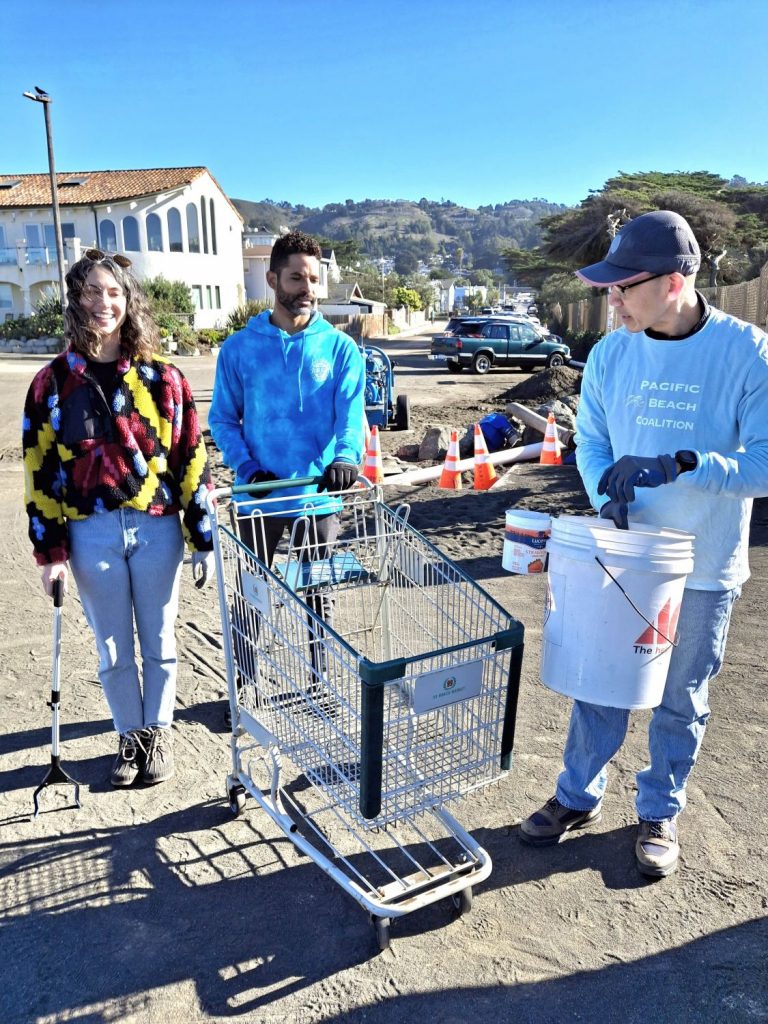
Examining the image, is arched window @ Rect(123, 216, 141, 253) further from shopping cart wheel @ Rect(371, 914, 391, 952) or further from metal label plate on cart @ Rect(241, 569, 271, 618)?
shopping cart wheel @ Rect(371, 914, 391, 952)

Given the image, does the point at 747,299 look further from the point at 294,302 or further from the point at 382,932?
the point at 382,932

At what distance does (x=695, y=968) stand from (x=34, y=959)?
2.16 metres

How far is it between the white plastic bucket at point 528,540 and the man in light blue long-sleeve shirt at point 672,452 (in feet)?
0.80

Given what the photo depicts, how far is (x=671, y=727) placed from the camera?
9.56ft

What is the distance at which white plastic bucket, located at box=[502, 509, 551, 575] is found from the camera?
3059 mm

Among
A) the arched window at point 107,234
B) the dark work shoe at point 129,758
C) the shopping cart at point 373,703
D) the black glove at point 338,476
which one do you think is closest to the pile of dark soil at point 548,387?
the black glove at point 338,476

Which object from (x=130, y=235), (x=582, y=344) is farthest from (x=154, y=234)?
(x=582, y=344)

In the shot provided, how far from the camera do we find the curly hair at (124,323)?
10.3 feet

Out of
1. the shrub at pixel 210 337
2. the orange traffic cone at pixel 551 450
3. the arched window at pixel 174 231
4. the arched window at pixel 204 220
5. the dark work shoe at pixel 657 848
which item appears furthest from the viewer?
the arched window at pixel 204 220

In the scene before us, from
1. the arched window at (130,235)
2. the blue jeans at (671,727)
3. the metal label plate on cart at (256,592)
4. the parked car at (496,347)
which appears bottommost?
the parked car at (496,347)

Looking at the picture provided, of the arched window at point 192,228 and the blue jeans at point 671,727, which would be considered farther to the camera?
the arched window at point 192,228

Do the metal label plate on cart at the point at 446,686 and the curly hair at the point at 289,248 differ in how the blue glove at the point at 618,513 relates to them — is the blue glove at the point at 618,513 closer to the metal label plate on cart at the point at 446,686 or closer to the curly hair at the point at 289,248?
the metal label plate on cart at the point at 446,686

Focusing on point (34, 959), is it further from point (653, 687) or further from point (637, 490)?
point (637, 490)

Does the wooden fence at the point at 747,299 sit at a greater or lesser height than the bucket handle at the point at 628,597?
greater
